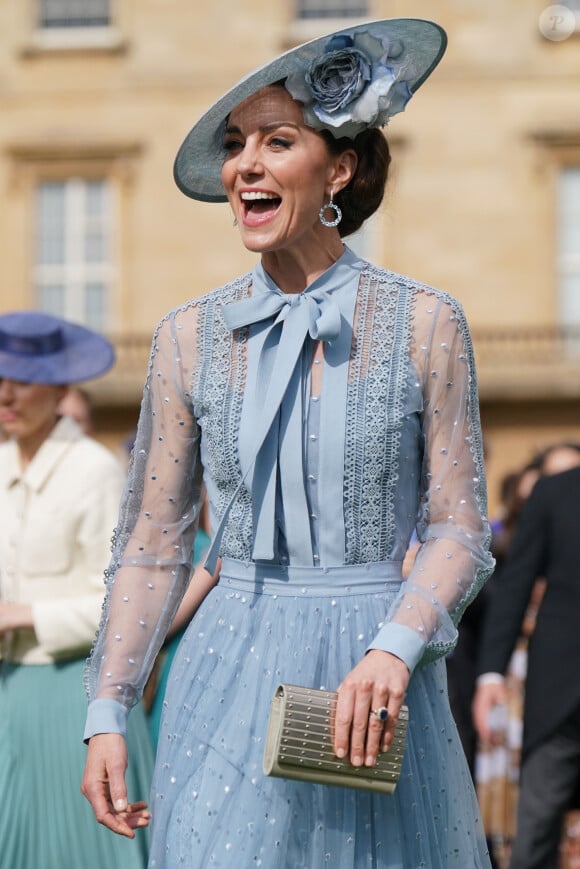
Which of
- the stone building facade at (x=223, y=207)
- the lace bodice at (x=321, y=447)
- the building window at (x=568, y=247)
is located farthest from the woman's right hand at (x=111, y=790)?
the building window at (x=568, y=247)

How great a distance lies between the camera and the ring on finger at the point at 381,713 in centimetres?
255

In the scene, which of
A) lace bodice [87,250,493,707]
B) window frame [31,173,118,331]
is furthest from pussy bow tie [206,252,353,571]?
window frame [31,173,118,331]

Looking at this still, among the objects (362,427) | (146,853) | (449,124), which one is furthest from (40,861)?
(449,124)

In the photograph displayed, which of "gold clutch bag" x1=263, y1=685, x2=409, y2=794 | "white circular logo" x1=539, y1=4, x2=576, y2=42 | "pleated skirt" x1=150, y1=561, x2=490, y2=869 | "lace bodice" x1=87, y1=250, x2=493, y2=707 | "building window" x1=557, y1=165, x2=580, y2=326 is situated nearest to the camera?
"gold clutch bag" x1=263, y1=685, x2=409, y2=794

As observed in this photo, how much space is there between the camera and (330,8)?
76.3ft

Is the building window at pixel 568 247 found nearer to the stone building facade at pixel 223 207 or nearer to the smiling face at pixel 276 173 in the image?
the stone building facade at pixel 223 207

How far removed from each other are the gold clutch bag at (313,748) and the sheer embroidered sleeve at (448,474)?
24 centimetres

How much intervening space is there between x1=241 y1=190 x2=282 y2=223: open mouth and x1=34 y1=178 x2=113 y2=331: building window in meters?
20.6

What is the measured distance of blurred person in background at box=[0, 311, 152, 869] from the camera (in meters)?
4.75

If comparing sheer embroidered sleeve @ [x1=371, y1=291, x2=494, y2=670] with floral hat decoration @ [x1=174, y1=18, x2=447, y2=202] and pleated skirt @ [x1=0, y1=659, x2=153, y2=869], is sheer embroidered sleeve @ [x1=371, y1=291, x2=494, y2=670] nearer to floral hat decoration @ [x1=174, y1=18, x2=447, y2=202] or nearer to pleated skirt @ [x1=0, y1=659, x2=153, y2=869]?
floral hat decoration @ [x1=174, y1=18, x2=447, y2=202]

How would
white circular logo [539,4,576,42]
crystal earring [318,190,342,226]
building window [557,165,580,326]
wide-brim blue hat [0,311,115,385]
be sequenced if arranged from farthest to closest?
building window [557,165,580,326] → white circular logo [539,4,576,42] → wide-brim blue hat [0,311,115,385] → crystal earring [318,190,342,226]

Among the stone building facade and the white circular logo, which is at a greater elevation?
the white circular logo

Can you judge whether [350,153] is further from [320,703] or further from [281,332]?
[320,703]

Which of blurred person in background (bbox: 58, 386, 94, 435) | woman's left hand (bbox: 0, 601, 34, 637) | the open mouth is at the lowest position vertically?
woman's left hand (bbox: 0, 601, 34, 637)
